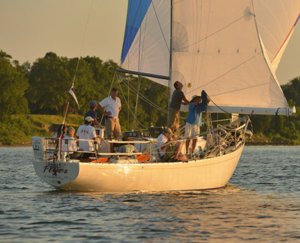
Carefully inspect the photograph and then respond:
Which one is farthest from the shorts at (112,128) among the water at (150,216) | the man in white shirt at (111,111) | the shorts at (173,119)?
the water at (150,216)

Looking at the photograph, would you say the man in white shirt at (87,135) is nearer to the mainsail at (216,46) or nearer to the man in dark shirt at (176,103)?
the man in dark shirt at (176,103)

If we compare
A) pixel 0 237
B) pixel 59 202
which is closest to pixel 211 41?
pixel 59 202

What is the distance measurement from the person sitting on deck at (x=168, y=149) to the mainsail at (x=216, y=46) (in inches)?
129

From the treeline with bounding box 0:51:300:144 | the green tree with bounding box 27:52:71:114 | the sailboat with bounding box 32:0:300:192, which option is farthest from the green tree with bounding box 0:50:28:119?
the sailboat with bounding box 32:0:300:192

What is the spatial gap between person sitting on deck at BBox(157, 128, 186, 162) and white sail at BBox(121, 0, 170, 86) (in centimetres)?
361

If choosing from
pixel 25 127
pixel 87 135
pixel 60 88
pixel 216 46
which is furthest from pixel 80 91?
pixel 87 135

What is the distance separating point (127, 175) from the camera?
1078 inches

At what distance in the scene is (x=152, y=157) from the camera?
28203mm

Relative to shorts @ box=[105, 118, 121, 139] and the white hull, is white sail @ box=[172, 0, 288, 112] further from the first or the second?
shorts @ box=[105, 118, 121, 139]

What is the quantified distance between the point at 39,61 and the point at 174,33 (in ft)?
298

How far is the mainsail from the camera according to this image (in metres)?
31.7

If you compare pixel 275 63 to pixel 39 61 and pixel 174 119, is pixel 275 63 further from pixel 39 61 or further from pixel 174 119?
pixel 39 61

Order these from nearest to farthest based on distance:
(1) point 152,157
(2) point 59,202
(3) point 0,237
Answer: (3) point 0,237, (2) point 59,202, (1) point 152,157

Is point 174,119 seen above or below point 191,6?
below
